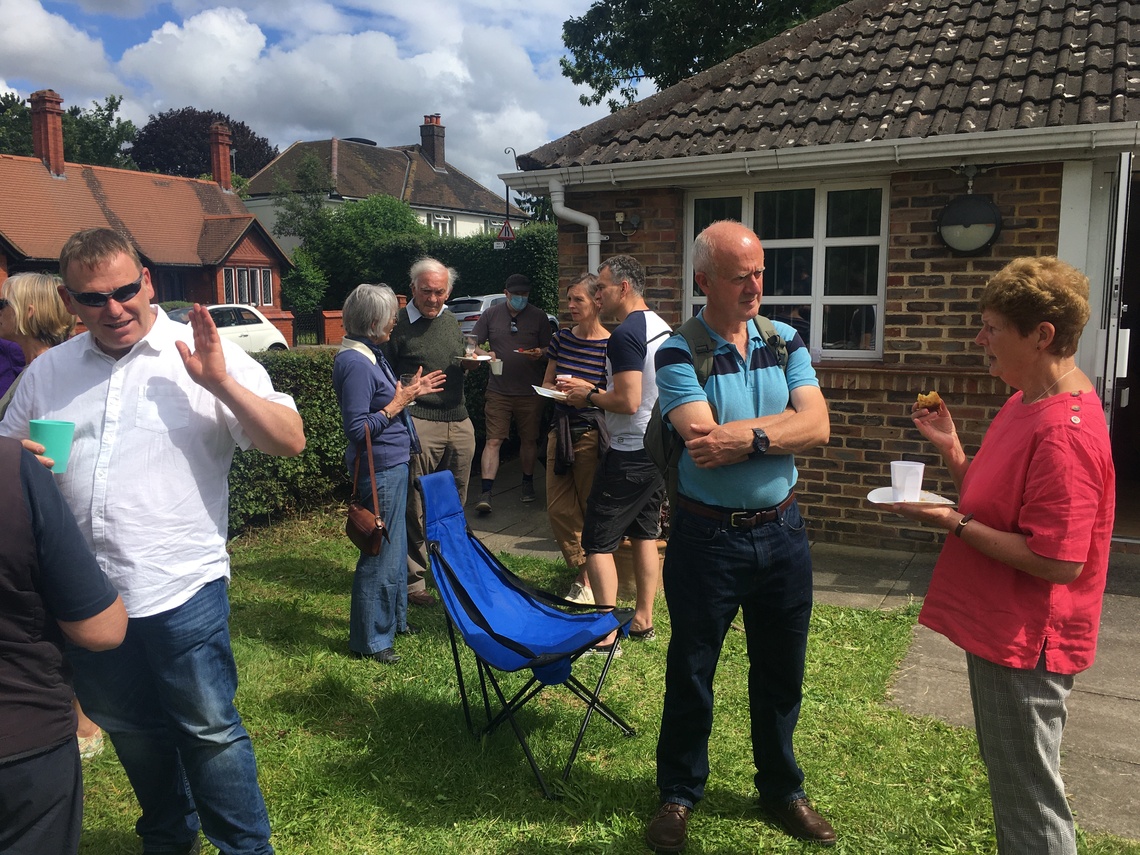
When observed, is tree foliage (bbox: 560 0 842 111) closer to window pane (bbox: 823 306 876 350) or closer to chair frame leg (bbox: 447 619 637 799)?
window pane (bbox: 823 306 876 350)

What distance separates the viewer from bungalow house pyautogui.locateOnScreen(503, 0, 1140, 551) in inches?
227

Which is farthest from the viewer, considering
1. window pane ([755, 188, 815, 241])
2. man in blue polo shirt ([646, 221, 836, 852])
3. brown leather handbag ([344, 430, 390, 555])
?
window pane ([755, 188, 815, 241])

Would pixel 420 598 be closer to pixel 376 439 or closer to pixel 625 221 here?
pixel 376 439

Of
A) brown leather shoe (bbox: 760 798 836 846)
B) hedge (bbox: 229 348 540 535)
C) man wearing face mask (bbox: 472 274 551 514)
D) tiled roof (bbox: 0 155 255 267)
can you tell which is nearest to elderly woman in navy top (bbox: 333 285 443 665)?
brown leather shoe (bbox: 760 798 836 846)

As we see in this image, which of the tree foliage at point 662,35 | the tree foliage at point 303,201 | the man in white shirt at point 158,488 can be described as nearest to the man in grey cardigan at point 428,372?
the man in white shirt at point 158,488

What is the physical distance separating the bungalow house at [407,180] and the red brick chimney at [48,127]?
16769mm

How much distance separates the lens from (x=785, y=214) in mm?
6828

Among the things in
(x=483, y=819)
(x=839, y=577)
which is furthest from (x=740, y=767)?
(x=839, y=577)

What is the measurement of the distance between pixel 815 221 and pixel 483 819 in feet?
16.7

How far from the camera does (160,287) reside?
3250 centimetres

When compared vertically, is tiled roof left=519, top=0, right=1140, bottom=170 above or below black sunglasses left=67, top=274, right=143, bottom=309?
above

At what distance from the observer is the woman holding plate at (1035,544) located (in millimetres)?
2154

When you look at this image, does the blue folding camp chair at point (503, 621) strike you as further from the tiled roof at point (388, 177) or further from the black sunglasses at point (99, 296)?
the tiled roof at point (388, 177)

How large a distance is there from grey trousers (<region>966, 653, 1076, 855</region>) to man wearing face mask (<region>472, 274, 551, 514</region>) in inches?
239
